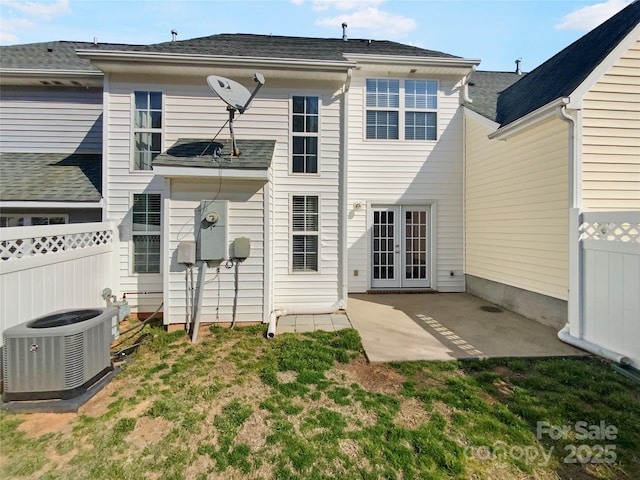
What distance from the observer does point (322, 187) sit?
233 inches

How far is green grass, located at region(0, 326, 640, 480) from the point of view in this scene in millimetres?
2330

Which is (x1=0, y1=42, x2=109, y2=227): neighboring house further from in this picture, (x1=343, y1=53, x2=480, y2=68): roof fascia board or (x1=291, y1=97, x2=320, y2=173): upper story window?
(x1=343, y1=53, x2=480, y2=68): roof fascia board

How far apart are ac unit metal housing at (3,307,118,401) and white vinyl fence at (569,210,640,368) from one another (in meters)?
6.66

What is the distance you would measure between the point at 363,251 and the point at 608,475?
5.83 metres

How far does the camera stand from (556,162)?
5020 millimetres

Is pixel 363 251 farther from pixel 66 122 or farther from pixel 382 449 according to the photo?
pixel 66 122

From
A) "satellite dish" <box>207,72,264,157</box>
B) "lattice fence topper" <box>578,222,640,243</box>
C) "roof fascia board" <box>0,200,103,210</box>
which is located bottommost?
"lattice fence topper" <box>578,222,640,243</box>

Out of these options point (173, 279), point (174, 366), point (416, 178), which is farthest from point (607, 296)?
point (173, 279)

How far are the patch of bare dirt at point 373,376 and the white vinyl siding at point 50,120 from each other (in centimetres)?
753

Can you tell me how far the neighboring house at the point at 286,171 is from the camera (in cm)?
503

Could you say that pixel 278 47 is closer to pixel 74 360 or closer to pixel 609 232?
pixel 74 360

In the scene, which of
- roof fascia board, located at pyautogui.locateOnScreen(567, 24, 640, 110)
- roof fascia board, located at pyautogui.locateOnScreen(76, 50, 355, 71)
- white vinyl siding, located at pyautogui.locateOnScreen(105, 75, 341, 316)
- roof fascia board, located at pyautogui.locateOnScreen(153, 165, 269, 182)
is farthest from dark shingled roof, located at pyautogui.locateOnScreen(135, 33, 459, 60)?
roof fascia board, located at pyautogui.locateOnScreen(567, 24, 640, 110)

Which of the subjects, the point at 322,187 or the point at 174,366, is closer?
the point at 174,366

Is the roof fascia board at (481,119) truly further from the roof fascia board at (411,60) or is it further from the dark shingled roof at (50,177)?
the dark shingled roof at (50,177)
